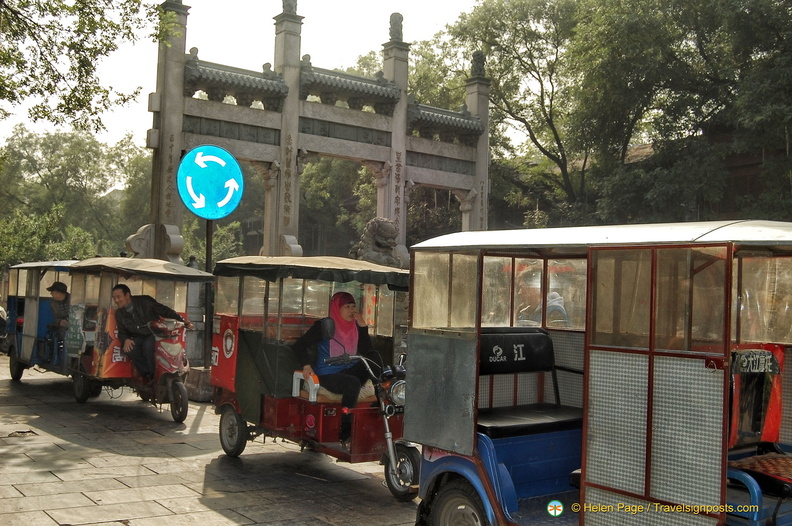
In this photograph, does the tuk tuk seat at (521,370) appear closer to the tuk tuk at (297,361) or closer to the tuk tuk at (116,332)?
the tuk tuk at (297,361)

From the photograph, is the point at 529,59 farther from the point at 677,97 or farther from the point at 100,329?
the point at 100,329

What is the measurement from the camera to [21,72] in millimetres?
13727

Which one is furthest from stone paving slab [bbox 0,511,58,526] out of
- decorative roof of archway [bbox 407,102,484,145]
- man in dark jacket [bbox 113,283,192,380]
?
decorative roof of archway [bbox 407,102,484,145]

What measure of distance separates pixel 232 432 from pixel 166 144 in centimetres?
1155

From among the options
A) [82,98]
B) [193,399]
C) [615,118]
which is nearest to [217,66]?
[82,98]

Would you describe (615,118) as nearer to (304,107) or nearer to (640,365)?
(304,107)

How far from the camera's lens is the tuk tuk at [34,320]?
13664 mm

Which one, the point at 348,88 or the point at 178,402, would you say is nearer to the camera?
the point at 178,402

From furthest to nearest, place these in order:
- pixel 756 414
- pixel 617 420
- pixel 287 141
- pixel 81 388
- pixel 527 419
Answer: pixel 287 141
pixel 81 388
pixel 527 419
pixel 756 414
pixel 617 420

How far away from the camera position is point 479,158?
25.5 metres

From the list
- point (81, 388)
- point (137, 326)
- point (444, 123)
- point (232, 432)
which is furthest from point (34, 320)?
point (444, 123)

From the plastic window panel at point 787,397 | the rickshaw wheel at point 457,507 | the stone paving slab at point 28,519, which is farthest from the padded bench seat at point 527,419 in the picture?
the stone paving slab at point 28,519

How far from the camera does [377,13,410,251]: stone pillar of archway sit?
23.1m

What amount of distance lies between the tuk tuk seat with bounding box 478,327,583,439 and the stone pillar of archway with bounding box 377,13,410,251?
16.5 m
